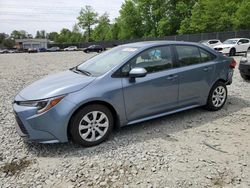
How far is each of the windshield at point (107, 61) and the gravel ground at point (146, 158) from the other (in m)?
1.10

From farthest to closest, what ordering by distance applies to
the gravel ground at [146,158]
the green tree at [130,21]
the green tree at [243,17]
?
the green tree at [130,21] → the green tree at [243,17] → the gravel ground at [146,158]

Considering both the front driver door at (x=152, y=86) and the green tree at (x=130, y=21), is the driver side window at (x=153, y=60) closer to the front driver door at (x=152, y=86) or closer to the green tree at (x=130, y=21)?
the front driver door at (x=152, y=86)

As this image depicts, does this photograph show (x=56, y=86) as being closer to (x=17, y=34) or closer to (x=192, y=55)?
(x=192, y=55)

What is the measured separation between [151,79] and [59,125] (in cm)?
168

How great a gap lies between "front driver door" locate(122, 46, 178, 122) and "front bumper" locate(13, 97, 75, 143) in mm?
999

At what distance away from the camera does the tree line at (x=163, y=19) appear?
127ft

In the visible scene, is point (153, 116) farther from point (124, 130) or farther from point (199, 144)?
point (199, 144)

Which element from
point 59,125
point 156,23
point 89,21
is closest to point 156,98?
point 59,125

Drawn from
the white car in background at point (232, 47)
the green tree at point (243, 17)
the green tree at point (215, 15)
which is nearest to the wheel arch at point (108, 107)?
the white car in background at point (232, 47)

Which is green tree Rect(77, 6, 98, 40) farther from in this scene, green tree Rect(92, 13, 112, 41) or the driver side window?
the driver side window

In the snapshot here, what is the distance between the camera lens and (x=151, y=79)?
4.53 meters

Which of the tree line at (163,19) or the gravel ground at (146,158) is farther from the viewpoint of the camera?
the tree line at (163,19)

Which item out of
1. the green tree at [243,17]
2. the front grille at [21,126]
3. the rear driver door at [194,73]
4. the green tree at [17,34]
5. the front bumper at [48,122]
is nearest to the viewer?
the front bumper at [48,122]

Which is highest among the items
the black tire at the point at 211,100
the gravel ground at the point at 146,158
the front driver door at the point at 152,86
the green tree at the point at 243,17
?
the green tree at the point at 243,17
